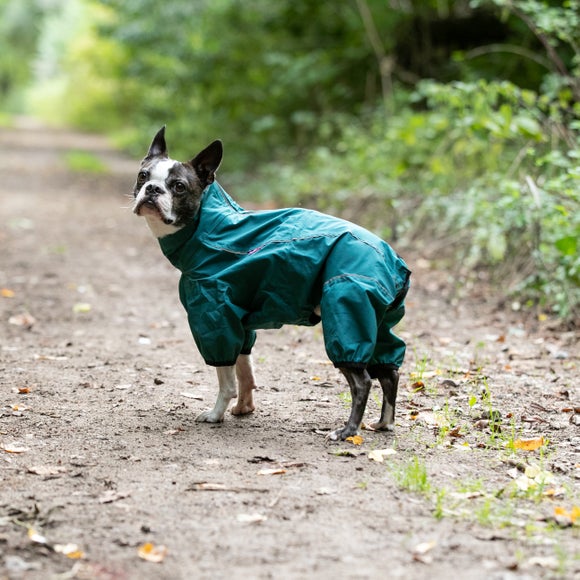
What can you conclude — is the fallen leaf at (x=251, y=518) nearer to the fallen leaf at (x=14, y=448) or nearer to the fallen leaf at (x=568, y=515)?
the fallen leaf at (x=568, y=515)

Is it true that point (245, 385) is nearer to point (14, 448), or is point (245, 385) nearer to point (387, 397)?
point (387, 397)

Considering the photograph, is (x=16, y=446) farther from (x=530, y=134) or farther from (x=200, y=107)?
(x=200, y=107)

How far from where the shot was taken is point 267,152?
20156 mm

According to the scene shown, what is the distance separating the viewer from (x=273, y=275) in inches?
186

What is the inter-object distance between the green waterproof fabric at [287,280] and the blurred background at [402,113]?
106 inches

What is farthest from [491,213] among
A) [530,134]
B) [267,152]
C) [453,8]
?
[267,152]

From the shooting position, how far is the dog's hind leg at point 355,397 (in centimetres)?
470

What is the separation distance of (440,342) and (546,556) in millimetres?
4137

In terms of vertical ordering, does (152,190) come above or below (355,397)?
above

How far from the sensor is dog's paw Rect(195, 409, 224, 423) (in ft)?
17.0

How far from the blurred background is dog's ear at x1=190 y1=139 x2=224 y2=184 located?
312cm

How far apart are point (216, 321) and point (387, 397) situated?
1.11m

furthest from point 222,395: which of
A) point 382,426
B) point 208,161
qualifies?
point 208,161

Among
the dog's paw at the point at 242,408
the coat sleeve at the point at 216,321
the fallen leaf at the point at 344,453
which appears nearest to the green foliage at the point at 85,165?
the dog's paw at the point at 242,408
